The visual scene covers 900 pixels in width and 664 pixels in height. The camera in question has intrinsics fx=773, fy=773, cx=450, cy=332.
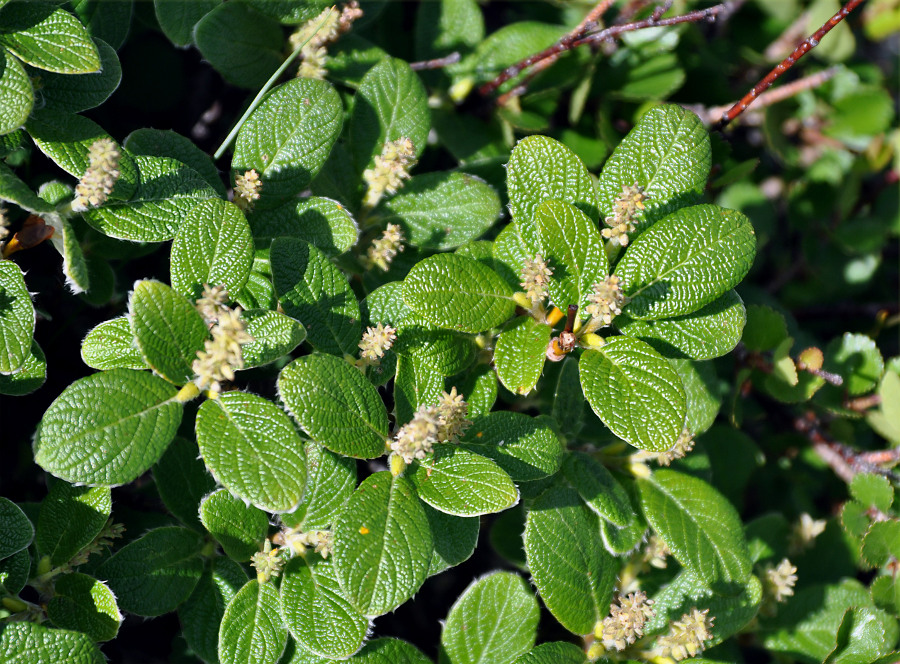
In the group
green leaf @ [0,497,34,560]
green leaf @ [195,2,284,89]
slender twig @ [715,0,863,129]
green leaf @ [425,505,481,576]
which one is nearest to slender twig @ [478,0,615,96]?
slender twig @ [715,0,863,129]

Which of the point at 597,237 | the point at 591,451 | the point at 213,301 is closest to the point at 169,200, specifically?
the point at 213,301

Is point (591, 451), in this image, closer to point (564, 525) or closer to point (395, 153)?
point (564, 525)

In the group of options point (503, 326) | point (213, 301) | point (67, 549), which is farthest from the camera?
point (503, 326)

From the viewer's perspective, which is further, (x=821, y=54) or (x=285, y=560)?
(x=821, y=54)

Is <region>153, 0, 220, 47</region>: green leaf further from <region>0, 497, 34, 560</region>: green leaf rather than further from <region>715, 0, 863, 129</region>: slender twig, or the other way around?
<region>715, 0, 863, 129</region>: slender twig

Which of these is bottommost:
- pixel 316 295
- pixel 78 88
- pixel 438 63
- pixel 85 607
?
pixel 85 607

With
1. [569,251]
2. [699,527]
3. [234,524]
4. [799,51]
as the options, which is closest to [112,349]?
[234,524]

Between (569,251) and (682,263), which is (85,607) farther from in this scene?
(682,263)

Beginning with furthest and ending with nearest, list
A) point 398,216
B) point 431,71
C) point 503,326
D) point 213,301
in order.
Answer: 1. point 431,71
2. point 398,216
3. point 503,326
4. point 213,301
